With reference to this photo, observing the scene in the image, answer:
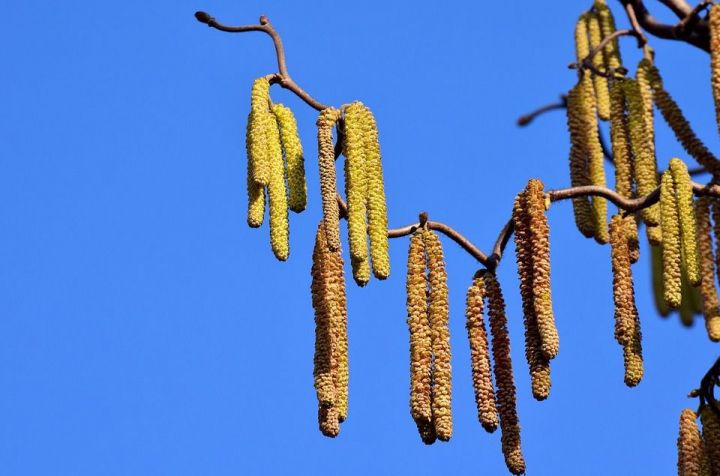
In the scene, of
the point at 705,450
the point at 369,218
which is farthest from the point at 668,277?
the point at 369,218

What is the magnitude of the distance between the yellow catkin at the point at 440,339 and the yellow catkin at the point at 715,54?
1111 millimetres

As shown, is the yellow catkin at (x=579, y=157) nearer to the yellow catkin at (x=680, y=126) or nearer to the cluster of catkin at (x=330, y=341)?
the yellow catkin at (x=680, y=126)

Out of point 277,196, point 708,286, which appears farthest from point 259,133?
point 708,286

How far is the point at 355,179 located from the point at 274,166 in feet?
0.98

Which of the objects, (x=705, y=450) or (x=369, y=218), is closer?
(x=369, y=218)

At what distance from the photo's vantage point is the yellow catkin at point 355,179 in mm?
4680

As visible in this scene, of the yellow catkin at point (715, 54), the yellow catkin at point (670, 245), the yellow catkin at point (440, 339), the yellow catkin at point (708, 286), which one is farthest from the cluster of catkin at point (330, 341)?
the yellow catkin at point (715, 54)

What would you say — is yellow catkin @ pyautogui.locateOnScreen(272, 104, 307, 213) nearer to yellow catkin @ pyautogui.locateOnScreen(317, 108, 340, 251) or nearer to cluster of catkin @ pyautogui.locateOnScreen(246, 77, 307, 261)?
cluster of catkin @ pyautogui.locateOnScreen(246, 77, 307, 261)

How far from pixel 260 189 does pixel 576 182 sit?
5.08 ft

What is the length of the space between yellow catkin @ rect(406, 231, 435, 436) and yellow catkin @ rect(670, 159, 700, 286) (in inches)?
31.0

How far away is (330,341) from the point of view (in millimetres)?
4859

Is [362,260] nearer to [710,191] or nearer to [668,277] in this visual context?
[668,277]

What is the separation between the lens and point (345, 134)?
16.4 feet

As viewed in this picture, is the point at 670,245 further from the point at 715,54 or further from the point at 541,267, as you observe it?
the point at 715,54
